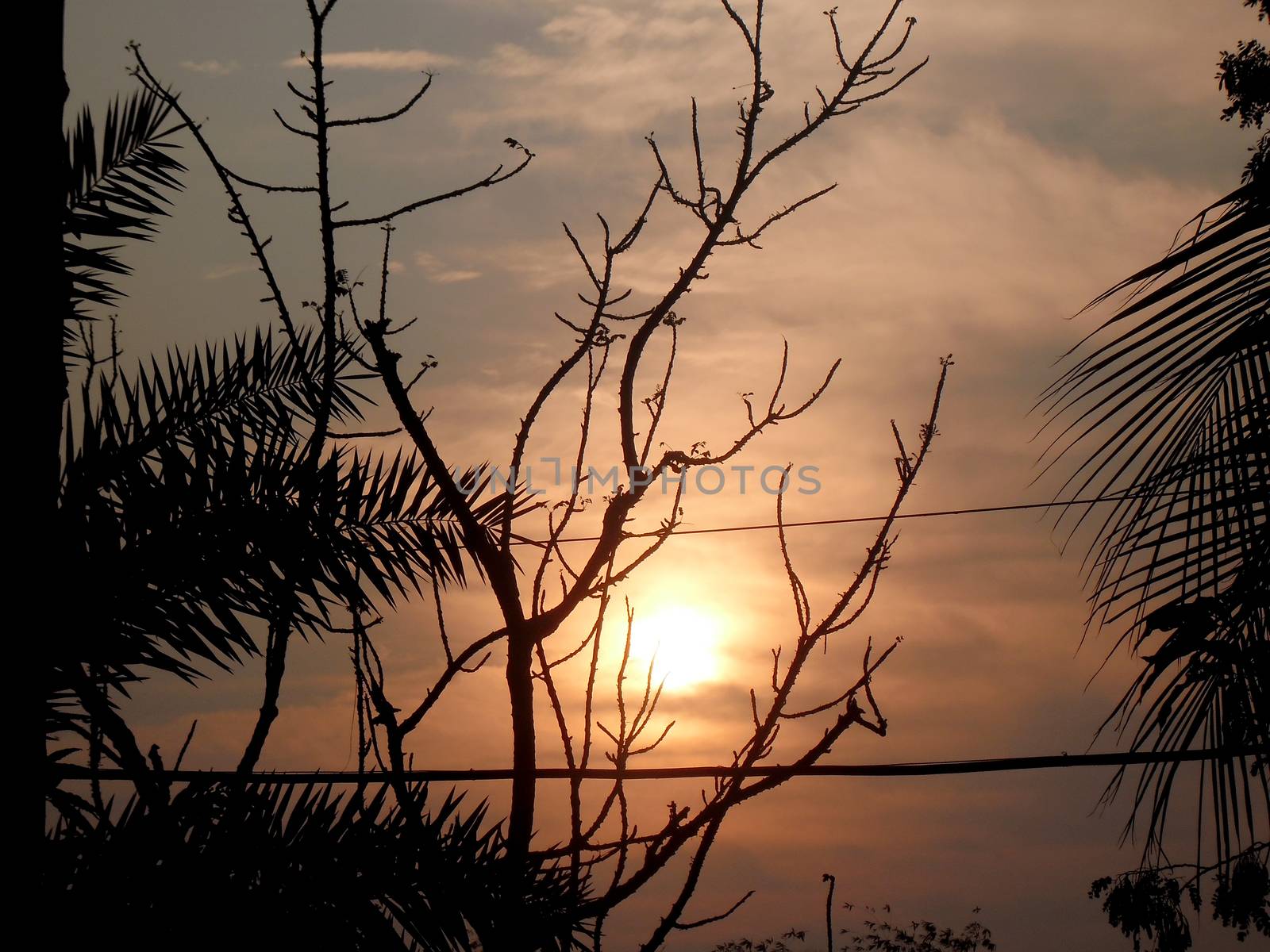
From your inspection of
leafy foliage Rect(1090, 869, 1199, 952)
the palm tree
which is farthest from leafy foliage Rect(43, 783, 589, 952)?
leafy foliage Rect(1090, 869, 1199, 952)

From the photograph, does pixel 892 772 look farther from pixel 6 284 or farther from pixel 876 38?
pixel 6 284

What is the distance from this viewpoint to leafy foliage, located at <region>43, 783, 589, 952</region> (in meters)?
1.62

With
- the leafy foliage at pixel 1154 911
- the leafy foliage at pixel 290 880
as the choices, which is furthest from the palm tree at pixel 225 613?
the leafy foliage at pixel 1154 911

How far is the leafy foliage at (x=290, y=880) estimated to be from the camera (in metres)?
1.62

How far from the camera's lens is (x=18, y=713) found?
1.59m

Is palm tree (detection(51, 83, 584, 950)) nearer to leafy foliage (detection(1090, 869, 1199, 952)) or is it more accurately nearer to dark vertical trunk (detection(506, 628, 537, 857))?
dark vertical trunk (detection(506, 628, 537, 857))

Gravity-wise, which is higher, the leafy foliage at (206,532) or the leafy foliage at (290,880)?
the leafy foliage at (206,532)

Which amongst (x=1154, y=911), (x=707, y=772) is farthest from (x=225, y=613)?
(x=1154, y=911)

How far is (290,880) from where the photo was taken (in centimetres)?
173

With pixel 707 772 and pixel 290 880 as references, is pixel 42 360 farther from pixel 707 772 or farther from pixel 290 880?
pixel 707 772

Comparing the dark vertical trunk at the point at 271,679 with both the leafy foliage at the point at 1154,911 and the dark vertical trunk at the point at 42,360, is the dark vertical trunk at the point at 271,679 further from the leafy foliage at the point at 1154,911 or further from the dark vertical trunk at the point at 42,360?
the leafy foliage at the point at 1154,911

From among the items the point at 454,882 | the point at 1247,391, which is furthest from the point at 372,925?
the point at 1247,391

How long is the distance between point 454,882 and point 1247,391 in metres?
2.31

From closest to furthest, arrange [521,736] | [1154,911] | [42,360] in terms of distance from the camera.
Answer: [42,360]
[521,736]
[1154,911]
